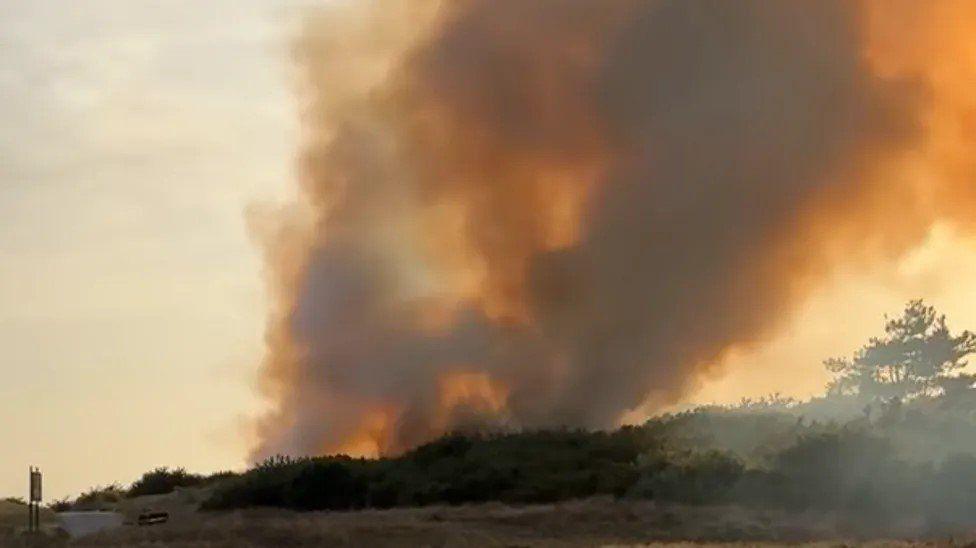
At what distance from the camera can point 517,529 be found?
3803 cm

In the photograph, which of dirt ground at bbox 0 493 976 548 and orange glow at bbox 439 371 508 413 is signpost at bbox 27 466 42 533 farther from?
orange glow at bbox 439 371 508 413

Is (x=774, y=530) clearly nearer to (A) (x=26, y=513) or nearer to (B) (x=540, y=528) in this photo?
(B) (x=540, y=528)

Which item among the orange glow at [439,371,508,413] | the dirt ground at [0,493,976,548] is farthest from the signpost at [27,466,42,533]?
the orange glow at [439,371,508,413]

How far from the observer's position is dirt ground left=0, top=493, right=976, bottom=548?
118ft

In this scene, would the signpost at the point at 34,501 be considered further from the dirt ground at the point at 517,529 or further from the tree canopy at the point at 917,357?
the tree canopy at the point at 917,357

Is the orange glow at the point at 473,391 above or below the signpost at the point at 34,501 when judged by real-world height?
above

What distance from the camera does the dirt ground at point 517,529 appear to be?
36.1 m

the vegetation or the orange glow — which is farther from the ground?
the orange glow

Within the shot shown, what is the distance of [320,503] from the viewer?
152 ft

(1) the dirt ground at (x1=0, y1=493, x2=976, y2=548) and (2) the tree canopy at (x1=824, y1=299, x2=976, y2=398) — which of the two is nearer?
(1) the dirt ground at (x1=0, y1=493, x2=976, y2=548)

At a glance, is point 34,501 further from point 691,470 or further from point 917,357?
point 917,357

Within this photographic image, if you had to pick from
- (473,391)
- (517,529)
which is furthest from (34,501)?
(473,391)

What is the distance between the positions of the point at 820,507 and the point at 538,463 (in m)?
9.05

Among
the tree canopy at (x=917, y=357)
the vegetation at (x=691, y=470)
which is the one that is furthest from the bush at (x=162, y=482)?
the tree canopy at (x=917, y=357)
